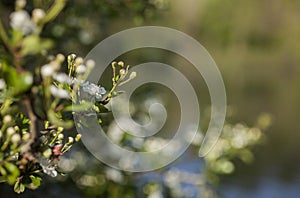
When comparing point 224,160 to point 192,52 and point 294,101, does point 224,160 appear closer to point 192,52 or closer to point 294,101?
point 294,101

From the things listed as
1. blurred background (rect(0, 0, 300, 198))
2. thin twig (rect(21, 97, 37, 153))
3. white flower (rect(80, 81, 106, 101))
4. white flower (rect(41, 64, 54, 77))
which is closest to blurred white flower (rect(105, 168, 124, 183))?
blurred background (rect(0, 0, 300, 198))

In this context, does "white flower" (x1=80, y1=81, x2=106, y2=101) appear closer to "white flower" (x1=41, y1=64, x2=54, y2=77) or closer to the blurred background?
"white flower" (x1=41, y1=64, x2=54, y2=77)

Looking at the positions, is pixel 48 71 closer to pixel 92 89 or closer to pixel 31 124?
pixel 31 124

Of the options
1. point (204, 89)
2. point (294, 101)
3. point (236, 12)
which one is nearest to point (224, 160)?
point (204, 89)

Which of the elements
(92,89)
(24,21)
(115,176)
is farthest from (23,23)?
(115,176)

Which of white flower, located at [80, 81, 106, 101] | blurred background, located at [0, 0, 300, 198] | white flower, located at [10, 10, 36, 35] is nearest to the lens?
white flower, located at [10, 10, 36, 35]
